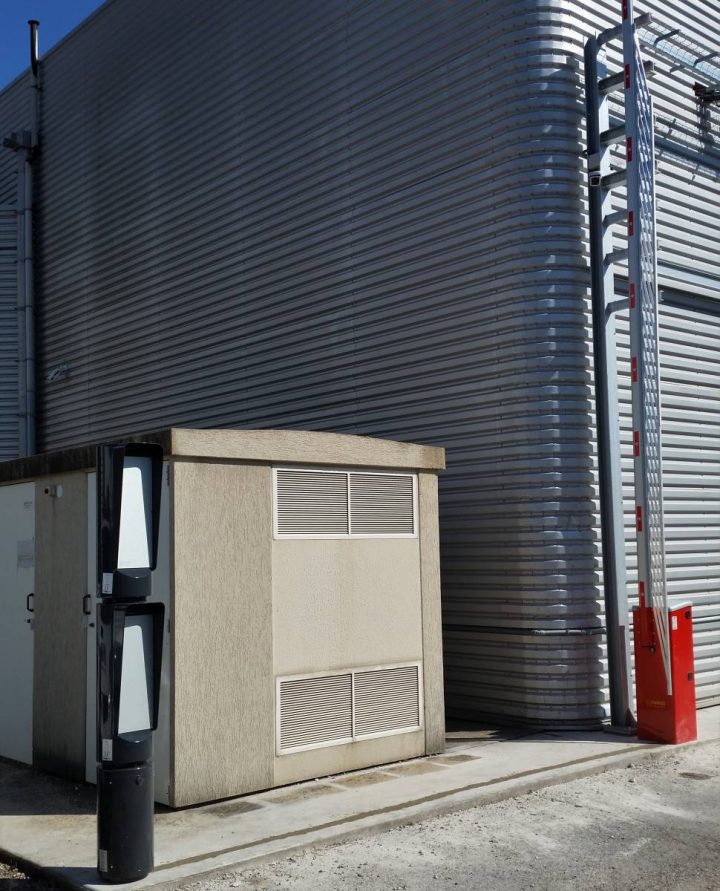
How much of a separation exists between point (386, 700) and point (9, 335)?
12.6 metres

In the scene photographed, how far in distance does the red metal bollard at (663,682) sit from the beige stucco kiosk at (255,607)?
6.05ft

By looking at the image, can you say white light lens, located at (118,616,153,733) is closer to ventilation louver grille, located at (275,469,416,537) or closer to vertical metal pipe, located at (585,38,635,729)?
ventilation louver grille, located at (275,469,416,537)

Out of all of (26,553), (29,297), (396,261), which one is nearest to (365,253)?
(396,261)

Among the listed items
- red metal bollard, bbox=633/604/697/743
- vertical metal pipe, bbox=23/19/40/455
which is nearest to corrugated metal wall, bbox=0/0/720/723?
red metal bollard, bbox=633/604/697/743

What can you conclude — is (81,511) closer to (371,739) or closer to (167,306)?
(371,739)

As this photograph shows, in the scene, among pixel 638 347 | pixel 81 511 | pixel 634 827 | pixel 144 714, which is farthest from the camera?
pixel 638 347

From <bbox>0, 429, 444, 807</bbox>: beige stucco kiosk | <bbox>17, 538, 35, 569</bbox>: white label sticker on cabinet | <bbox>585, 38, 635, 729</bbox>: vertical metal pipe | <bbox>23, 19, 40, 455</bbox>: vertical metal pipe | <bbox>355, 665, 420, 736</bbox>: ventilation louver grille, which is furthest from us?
<bbox>23, 19, 40, 455</bbox>: vertical metal pipe

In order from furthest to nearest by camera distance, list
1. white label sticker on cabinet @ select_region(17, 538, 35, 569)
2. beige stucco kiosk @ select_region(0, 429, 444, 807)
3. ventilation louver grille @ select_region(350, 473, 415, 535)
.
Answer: white label sticker on cabinet @ select_region(17, 538, 35, 569) < ventilation louver grille @ select_region(350, 473, 415, 535) < beige stucco kiosk @ select_region(0, 429, 444, 807)

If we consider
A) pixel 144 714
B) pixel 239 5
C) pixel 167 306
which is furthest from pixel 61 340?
pixel 144 714

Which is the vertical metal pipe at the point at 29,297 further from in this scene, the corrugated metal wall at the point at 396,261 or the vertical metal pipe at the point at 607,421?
the vertical metal pipe at the point at 607,421

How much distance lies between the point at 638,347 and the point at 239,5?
799 cm

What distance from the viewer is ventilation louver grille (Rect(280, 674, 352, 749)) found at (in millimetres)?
7938

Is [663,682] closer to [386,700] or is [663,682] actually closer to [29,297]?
[386,700]

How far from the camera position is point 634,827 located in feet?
22.3
